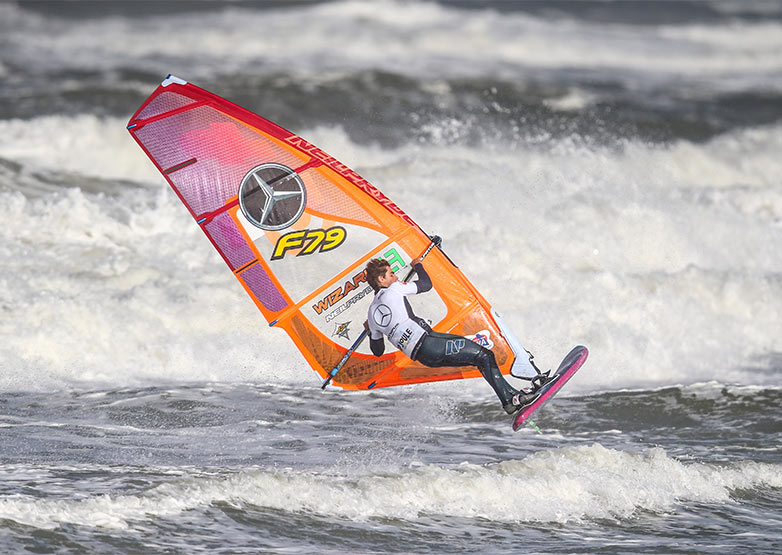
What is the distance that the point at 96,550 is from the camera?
5.67m

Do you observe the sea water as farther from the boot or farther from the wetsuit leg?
the wetsuit leg

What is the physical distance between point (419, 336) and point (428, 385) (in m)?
3.33

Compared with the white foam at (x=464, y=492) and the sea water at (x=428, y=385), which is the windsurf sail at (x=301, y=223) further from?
the sea water at (x=428, y=385)

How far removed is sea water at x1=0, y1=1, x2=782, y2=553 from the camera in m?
6.57

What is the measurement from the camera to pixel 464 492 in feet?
22.8

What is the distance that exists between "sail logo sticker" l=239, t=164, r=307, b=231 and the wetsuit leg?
126 cm

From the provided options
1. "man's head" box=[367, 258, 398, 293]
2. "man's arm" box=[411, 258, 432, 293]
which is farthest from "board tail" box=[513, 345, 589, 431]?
"man's head" box=[367, 258, 398, 293]

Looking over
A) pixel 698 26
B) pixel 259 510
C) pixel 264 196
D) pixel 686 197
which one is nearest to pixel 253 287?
pixel 264 196

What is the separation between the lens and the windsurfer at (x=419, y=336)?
21.7ft

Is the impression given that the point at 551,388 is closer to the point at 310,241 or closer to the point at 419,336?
the point at 419,336

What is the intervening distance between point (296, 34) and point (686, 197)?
17019mm

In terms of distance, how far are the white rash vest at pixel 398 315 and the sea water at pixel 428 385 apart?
1.05 metres

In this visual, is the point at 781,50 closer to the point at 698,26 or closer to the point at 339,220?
the point at 698,26

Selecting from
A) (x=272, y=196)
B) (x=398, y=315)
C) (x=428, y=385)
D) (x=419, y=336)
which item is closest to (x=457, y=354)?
(x=419, y=336)
